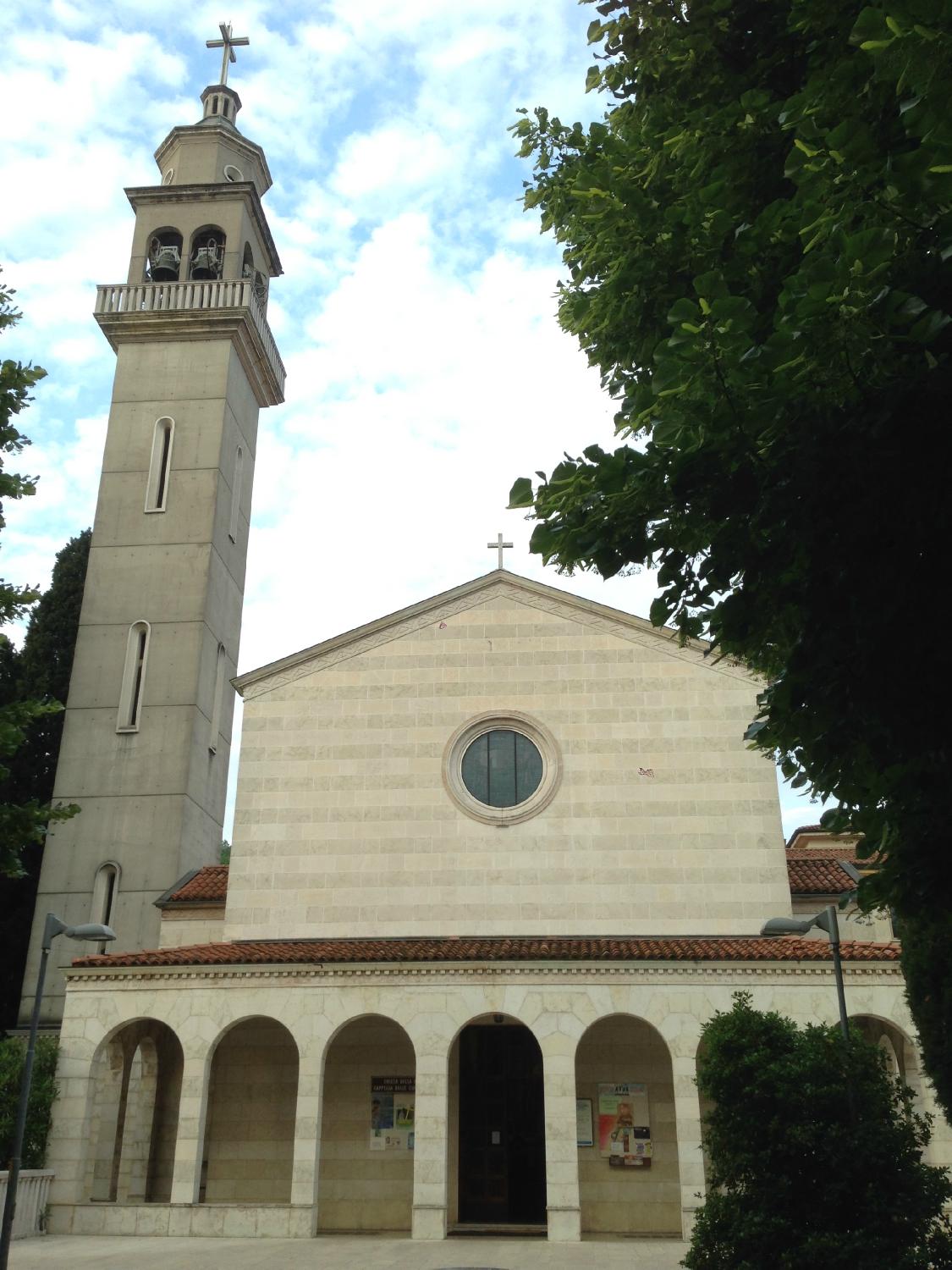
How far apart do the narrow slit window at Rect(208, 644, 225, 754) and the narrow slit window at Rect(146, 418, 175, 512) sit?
154 inches

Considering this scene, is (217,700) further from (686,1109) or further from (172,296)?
(686,1109)

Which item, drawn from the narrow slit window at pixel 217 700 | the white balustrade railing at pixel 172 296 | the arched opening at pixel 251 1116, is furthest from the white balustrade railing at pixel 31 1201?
the white balustrade railing at pixel 172 296

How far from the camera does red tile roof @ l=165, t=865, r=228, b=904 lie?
76.3 ft

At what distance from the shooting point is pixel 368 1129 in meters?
20.9

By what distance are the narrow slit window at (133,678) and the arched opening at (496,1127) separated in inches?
407

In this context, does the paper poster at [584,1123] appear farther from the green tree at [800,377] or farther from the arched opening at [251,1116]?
the green tree at [800,377]

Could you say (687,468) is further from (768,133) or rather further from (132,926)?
(132,926)

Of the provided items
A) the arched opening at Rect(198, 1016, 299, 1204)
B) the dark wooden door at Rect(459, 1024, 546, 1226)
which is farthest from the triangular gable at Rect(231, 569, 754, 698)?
the dark wooden door at Rect(459, 1024, 546, 1226)

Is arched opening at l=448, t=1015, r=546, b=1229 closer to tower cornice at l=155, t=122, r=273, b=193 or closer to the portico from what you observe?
the portico

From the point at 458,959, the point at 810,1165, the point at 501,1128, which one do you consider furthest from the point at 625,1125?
the point at 810,1165

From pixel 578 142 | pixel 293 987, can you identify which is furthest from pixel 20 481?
pixel 293 987

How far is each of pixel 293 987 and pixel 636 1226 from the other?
7323 mm

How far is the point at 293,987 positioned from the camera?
20.0 m

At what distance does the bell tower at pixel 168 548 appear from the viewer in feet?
80.4
